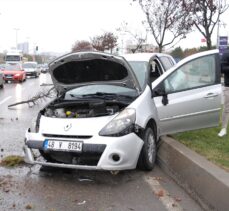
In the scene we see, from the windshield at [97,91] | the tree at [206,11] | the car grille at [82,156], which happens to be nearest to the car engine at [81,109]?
the windshield at [97,91]

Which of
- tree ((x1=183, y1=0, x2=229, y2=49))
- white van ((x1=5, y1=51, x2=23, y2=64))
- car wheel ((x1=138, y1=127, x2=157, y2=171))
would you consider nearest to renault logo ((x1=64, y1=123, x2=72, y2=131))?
car wheel ((x1=138, y1=127, x2=157, y2=171))

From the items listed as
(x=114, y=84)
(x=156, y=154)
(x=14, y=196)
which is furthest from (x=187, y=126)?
(x=14, y=196)

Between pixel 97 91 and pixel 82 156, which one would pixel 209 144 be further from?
pixel 82 156

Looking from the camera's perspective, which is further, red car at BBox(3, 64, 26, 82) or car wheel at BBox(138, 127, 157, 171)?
red car at BBox(3, 64, 26, 82)

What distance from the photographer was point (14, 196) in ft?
17.0

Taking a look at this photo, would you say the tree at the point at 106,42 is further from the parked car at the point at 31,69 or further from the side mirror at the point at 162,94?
the side mirror at the point at 162,94

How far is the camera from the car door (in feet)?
22.9

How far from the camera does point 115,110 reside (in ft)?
19.9

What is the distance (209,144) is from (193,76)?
1114 mm

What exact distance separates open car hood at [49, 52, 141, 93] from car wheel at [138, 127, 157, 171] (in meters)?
0.73

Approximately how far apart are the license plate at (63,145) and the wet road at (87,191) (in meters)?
0.47

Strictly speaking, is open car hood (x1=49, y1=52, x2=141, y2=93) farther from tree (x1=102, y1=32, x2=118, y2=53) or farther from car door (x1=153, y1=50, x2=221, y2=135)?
tree (x1=102, y1=32, x2=118, y2=53)

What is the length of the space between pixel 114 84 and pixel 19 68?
31.3 m

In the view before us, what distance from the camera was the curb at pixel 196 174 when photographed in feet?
15.0
